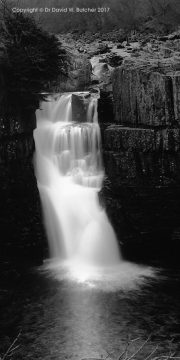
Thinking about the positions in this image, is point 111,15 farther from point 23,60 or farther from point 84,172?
point 84,172

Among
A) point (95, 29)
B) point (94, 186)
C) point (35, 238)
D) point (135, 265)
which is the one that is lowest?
point (135, 265)

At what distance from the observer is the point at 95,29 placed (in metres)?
43.5

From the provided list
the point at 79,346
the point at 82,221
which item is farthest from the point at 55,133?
the point at 79,346

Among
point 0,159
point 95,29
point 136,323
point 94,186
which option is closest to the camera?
point 136,323

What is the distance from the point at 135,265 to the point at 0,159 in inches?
285

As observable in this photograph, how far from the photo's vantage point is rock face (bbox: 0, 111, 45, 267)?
1719cm

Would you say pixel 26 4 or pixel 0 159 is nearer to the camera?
pixel 0 159

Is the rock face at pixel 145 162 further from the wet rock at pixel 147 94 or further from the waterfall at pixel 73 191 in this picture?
the waterfall at pixel 73 191

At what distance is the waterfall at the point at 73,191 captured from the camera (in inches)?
701

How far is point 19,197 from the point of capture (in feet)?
57.2

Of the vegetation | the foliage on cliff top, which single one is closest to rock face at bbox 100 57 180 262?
the foliage on cliff top

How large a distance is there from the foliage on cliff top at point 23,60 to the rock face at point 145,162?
3196 millimetres

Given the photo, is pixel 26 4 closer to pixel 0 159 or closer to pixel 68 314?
pixel 0 159

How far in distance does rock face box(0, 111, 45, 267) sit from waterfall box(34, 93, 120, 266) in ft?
1.96
